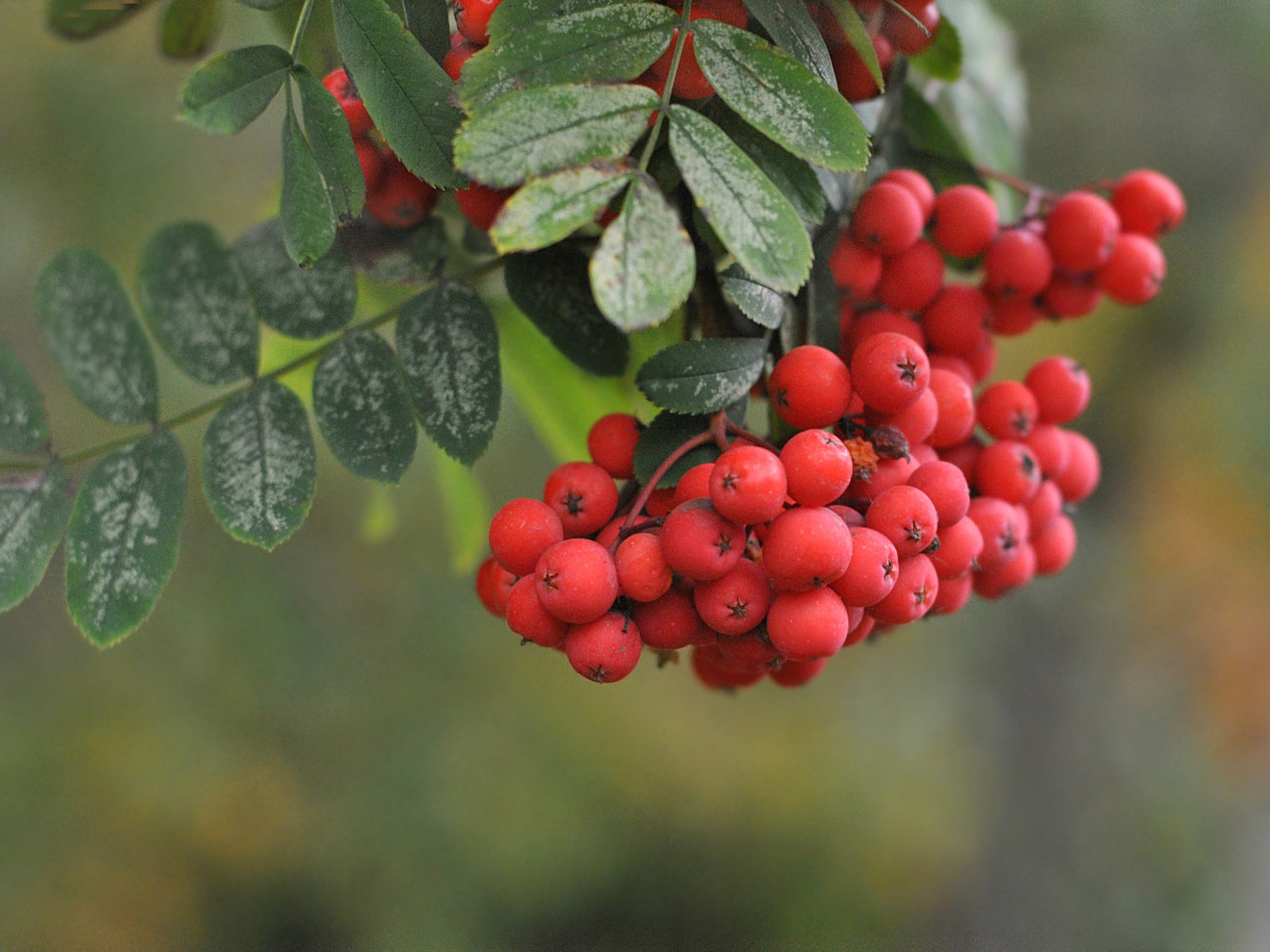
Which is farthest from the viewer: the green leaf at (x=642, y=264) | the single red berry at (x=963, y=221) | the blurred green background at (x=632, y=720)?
the blurred green background at (x=632, y=720)

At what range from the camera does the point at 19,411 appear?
49 cm

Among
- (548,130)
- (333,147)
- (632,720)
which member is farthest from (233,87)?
(632,720)

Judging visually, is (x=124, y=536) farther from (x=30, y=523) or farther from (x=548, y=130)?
(x=548, y=130)

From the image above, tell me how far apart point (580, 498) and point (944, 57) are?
30cm

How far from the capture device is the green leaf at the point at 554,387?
23.7 inches

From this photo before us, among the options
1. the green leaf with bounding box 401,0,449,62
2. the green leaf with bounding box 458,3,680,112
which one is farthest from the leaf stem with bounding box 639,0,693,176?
the green leaf with bounding box 401,0,449,62

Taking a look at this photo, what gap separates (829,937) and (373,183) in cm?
197

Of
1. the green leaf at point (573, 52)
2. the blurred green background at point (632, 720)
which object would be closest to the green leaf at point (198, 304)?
the green leaf at point (573, 52)

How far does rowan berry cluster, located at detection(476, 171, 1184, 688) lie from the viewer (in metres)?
0.35

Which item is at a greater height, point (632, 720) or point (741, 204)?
point (741, 204)

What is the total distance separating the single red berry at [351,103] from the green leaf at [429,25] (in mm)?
39

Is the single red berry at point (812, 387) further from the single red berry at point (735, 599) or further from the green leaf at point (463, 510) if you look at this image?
the green leaf at point (463, 510)

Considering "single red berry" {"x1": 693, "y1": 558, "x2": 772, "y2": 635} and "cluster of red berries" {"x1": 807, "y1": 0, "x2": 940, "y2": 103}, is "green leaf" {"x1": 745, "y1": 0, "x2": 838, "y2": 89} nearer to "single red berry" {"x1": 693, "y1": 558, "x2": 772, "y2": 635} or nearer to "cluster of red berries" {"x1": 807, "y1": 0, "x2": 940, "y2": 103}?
"cluster of red berries" {"x1": 807, "y1": 0, "x2": 940, "y2": 103}

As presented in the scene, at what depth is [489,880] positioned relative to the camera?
185 centimetres
